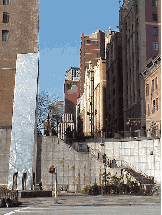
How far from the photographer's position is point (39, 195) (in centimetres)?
3594

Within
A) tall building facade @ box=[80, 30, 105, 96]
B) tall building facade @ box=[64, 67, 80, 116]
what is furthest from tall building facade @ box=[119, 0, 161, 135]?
tall building facade @ box=[64, 67, 80, 116]

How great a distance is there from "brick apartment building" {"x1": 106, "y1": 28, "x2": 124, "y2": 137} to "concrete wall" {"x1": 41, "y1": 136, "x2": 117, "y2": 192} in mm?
35183

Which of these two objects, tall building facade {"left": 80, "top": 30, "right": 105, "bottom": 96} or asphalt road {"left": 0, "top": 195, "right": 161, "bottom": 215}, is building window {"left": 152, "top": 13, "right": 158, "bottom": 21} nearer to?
asphalt road {"left": 0, "top": 195, "right": 161, "bottom": 215}

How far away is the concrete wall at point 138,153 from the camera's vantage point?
43.6 meters

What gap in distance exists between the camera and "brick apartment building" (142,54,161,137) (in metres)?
54.6

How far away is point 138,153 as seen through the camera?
46688 mm

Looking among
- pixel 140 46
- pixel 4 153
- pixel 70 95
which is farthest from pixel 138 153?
pixel 70 95

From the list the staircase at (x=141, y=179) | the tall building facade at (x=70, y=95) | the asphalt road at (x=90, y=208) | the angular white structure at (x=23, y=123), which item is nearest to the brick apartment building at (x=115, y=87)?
the angular white structure at (x=23, y=123)

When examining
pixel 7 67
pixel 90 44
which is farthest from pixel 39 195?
pixel 90 44

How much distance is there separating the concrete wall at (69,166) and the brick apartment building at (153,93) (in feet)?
40.7

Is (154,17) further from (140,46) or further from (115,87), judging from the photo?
Answer: (115,87)

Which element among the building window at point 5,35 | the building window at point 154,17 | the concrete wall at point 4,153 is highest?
the building window at point 154,17

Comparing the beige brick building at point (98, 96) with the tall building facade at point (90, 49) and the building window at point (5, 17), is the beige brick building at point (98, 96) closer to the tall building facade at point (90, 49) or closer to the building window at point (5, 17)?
the tall building facade at point (90, 49)

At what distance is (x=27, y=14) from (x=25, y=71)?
8957 millimetres
